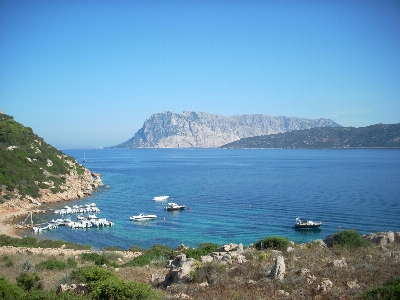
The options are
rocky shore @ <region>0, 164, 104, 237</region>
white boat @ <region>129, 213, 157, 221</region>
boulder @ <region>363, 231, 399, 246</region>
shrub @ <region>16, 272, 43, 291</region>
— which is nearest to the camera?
shrub @ <region>16, 272, 43, 291</region>

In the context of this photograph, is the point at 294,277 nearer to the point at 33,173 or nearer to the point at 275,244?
the point at 275,244

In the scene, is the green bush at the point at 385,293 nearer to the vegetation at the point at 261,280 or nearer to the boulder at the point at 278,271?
the vegetation at the point at 261,280

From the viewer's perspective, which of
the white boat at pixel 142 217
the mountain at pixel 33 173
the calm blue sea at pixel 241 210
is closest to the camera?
the calm blue sea at pixel 241 210

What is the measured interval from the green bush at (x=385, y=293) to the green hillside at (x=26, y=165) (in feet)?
148

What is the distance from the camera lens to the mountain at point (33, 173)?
4697cm

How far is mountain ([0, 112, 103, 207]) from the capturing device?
4697 cm

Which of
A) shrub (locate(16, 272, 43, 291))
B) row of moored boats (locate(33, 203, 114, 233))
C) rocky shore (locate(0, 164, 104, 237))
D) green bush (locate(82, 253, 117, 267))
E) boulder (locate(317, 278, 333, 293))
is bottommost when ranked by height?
row of moored boats (locate(33, 203, 114, 233))

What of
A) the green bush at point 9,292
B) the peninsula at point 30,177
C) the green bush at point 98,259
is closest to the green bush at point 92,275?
the green bush at point 9,292

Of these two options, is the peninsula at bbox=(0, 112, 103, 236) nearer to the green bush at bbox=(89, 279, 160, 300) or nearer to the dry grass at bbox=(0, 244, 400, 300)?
the green bush at bbox=(89, 279, 160, 300)

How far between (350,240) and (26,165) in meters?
53.1

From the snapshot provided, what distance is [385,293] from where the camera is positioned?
7.64 m

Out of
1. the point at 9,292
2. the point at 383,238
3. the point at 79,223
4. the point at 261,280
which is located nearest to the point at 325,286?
the point at 261,280

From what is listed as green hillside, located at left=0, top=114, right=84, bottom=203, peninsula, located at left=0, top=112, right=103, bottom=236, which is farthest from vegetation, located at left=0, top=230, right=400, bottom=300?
green hillside, located at left=0, top=114, right=84, bottom=203

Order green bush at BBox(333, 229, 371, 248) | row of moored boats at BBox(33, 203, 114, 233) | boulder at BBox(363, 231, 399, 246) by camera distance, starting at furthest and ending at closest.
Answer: row of moored boats at BBox(33, 203, 114, 233)
boulder at BBox(363, 231, 399, 246)
green bush at BBox(333, 229, 371, 248)
